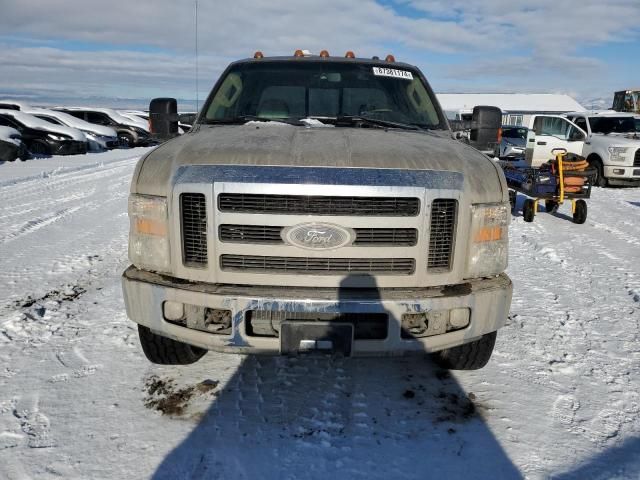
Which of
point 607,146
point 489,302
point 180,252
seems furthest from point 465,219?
point 607,146

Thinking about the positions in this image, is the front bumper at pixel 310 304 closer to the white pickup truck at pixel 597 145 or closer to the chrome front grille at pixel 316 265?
the chrome front grille at pixel 316 265

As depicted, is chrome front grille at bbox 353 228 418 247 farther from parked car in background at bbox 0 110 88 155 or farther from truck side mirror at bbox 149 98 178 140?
parked car in background at bbox 0 110 88 155

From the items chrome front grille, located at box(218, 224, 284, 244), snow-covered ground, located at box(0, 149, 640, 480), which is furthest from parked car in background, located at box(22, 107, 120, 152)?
chrome front grille, located at box(218, 224, 284, 244)

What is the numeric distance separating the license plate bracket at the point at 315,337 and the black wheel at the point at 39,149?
17304 mm

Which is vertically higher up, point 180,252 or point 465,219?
point 465,219

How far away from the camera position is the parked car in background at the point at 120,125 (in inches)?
899

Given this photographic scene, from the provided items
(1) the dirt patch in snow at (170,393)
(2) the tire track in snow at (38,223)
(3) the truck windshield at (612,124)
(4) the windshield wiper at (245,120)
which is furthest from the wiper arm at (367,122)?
(3) the truck windshield at (612,124)

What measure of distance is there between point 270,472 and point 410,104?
304 centimetres

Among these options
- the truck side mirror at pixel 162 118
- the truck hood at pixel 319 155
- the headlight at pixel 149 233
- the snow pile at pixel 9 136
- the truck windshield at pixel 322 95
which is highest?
the truck windshield at pixel 322 95

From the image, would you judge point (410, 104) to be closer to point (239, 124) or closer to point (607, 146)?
point (239, 124)

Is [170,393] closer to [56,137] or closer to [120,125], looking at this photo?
[56,137]

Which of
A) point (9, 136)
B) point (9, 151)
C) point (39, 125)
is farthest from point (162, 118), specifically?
point (39, 125)

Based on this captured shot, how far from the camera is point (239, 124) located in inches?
151

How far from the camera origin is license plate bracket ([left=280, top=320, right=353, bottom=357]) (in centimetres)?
264
